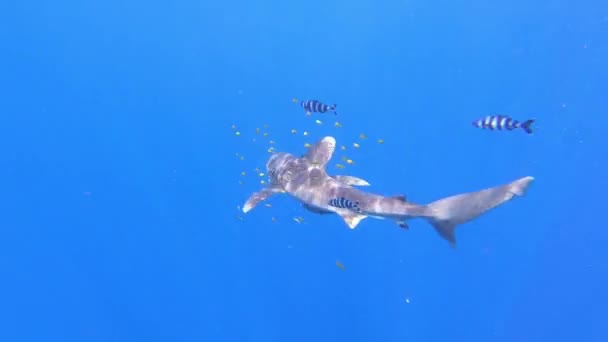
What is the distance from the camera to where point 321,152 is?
8.56m

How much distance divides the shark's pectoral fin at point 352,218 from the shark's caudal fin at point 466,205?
1.11m

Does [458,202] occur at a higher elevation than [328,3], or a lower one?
lower

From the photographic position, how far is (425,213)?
21.0ft

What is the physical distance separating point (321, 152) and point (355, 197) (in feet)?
4.99

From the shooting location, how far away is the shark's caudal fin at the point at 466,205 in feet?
18.2

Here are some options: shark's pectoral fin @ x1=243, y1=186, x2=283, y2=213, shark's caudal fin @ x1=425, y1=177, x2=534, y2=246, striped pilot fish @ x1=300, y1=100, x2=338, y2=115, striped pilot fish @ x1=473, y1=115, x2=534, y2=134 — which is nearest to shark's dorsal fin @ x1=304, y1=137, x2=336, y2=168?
striped pilot fish @ x1=300, y1=100, x2=338, y2=115

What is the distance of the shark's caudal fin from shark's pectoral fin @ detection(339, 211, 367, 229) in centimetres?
111

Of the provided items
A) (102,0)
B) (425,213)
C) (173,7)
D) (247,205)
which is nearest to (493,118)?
(425,213)

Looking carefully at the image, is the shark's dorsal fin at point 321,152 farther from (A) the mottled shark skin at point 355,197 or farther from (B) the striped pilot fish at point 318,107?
(B) the striped pilot fish at point 318,107

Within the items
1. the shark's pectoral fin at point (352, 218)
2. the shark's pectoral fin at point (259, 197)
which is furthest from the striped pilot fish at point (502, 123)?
the shark's pectoral fin at point (259, 197)

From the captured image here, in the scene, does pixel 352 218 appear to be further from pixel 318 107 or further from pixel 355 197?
pixel 318 107

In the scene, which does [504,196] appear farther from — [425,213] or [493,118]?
[493,118]

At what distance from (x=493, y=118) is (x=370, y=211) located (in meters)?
2.51

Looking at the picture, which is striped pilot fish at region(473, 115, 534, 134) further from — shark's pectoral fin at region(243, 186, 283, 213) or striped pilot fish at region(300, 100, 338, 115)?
shark's pectoral fin at region(243, 186, 283, 213)
